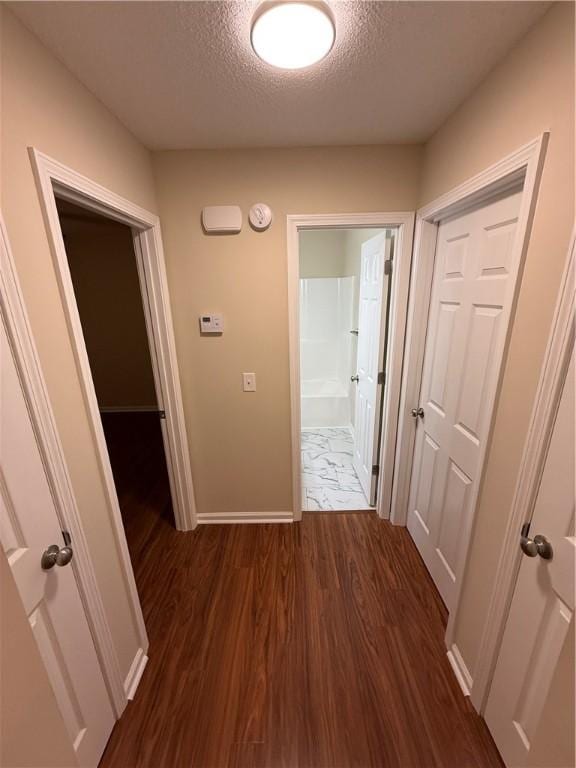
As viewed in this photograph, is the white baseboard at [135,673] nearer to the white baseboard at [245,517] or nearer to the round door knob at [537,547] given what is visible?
the white baseboard at [245,517]

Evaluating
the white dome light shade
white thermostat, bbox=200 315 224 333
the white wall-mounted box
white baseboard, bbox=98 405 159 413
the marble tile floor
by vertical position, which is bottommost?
the marble tile floor

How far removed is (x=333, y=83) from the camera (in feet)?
3.77

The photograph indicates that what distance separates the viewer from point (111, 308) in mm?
4227

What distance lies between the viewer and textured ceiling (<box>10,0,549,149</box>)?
85 cm

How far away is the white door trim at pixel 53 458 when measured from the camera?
0.78 meters

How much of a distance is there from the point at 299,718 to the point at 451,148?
2.46 meters

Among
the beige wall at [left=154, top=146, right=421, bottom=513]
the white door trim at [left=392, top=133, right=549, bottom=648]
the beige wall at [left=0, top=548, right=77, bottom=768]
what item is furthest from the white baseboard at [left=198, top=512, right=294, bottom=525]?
the beige wall at [left=0, top=548, right=77, bottom=768]

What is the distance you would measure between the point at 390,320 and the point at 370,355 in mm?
401

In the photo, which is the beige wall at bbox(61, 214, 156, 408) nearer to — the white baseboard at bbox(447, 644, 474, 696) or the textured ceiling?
the textured ceiling

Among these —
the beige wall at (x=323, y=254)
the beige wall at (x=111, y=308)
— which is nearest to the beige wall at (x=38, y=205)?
the beige wall at (x=323, y=254)

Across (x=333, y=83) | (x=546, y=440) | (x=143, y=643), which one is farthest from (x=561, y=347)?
(x=143, y=643)

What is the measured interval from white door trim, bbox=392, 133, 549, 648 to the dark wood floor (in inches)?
10.4

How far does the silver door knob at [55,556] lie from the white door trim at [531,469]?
55.5 inches

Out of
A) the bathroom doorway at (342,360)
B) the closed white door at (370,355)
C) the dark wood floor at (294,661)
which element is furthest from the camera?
the bathroom doorway at (342,360)
